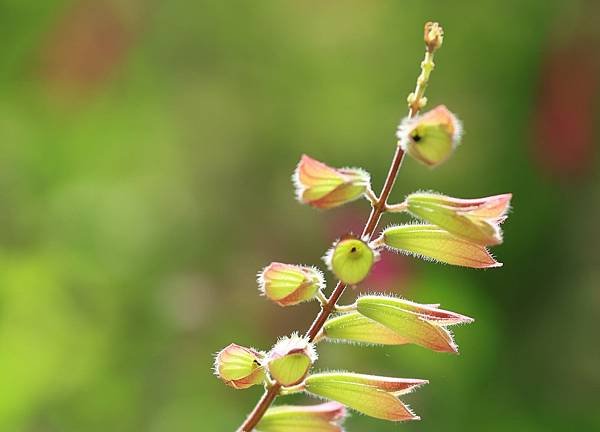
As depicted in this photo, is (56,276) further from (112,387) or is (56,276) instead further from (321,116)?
(321,116)

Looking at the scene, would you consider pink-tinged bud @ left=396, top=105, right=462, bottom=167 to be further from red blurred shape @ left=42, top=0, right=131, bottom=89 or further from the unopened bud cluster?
red blurred shape @ left=42, top=0, right=131, bottom=89

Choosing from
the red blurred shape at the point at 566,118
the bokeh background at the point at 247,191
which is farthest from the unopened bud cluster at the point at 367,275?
the red blurred shape at the point at 566,118

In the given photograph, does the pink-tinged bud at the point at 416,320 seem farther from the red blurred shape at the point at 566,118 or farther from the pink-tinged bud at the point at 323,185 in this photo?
the red blurred shape at the point at 566,118

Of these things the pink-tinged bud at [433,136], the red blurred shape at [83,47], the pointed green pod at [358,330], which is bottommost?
the pointed green pod at [358,330]

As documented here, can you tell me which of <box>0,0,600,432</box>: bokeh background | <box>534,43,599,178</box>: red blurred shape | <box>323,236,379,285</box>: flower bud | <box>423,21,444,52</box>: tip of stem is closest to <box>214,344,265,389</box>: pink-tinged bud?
<box>323,236,379,285</box>: flower bud

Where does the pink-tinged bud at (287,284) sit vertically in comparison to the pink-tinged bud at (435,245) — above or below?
below
